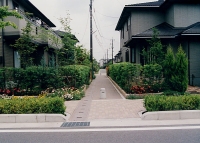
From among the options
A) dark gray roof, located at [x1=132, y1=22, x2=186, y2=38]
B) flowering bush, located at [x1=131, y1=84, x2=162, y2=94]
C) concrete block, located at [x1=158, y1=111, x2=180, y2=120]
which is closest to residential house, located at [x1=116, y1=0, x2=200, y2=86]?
dark gray roof, located at [x1=132, y1=22, x2=186, y2=38]

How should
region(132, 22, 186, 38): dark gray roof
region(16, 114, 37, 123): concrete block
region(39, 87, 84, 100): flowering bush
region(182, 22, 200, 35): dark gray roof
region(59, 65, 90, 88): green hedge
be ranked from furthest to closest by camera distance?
region(132, 22, 186, 38): dark gray roof → region(182, 22, 200, 35): dark gray roof → region(59, 65, 90, 88): green hedge → region(39, 87, 84, 100): flowering bush → region(16, 114, 37, 123): concrete block

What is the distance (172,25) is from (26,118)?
546 inches

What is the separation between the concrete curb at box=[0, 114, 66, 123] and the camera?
6562 millimetres

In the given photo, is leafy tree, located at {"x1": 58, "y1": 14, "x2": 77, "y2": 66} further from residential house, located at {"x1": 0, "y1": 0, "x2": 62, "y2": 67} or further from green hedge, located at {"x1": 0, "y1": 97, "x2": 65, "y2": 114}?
green hedge, located at {"x1": 0, "y1": 97, "x2": 65, "y2": 114}

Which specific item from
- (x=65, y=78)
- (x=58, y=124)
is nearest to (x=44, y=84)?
(x=65, y=78)

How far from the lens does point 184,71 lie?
31.2 feet

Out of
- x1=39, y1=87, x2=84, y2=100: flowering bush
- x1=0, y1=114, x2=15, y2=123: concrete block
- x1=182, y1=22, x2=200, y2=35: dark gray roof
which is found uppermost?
x1=182, y1=22, x2=200, y2=35: dark gray roof

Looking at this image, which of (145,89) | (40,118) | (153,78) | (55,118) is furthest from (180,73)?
(40,118)

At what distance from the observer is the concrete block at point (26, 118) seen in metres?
6.56
